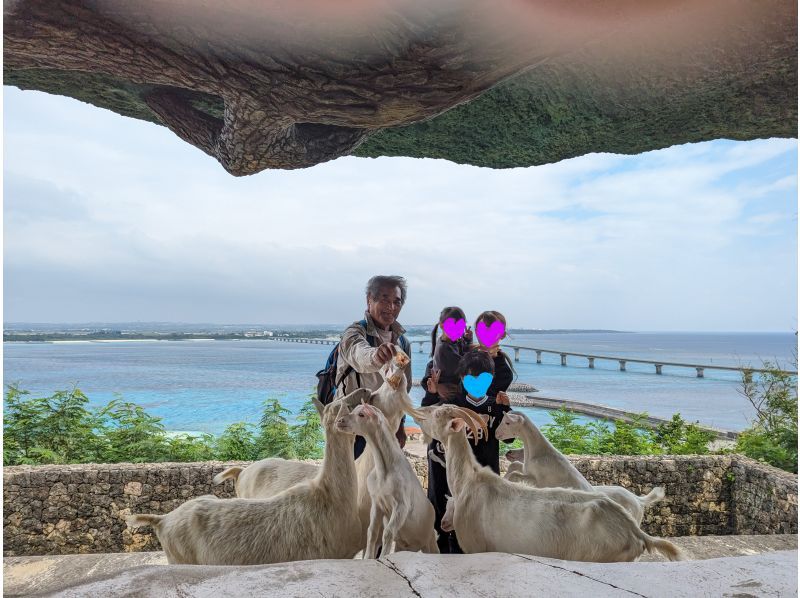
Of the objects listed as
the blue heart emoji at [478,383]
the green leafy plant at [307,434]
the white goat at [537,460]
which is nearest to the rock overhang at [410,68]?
the blue heart emoji at [478,383]

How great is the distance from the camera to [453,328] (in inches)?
111

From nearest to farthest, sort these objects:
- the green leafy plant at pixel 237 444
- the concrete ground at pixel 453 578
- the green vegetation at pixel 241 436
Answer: the concrete ground at pixel 453 578, the green vegetation at pixel 241 436, the green leafy plant at pixel 237 444

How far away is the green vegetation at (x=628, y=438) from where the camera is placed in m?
7.72

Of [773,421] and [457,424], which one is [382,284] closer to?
[457,424]

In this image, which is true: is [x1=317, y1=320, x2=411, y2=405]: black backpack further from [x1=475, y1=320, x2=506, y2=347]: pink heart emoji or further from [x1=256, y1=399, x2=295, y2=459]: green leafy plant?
[x1=256, y1=399, x2=295, y2=459]: green leafy plant

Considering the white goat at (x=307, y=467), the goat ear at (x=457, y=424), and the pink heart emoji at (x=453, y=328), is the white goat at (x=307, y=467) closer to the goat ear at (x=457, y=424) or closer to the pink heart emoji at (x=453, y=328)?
the goat ear at (x=457, y=424)

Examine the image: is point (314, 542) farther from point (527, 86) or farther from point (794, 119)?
point (794, 119)

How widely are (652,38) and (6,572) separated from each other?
6148mm

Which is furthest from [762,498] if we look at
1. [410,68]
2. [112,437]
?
[112,437]

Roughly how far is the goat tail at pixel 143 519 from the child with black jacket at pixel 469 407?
1.36 metres

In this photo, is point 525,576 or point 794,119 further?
point 794,119

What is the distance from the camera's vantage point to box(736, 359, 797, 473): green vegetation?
6.81 metres

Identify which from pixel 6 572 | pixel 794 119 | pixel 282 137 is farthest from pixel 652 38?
pixel 6 572

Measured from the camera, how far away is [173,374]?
120 ft
